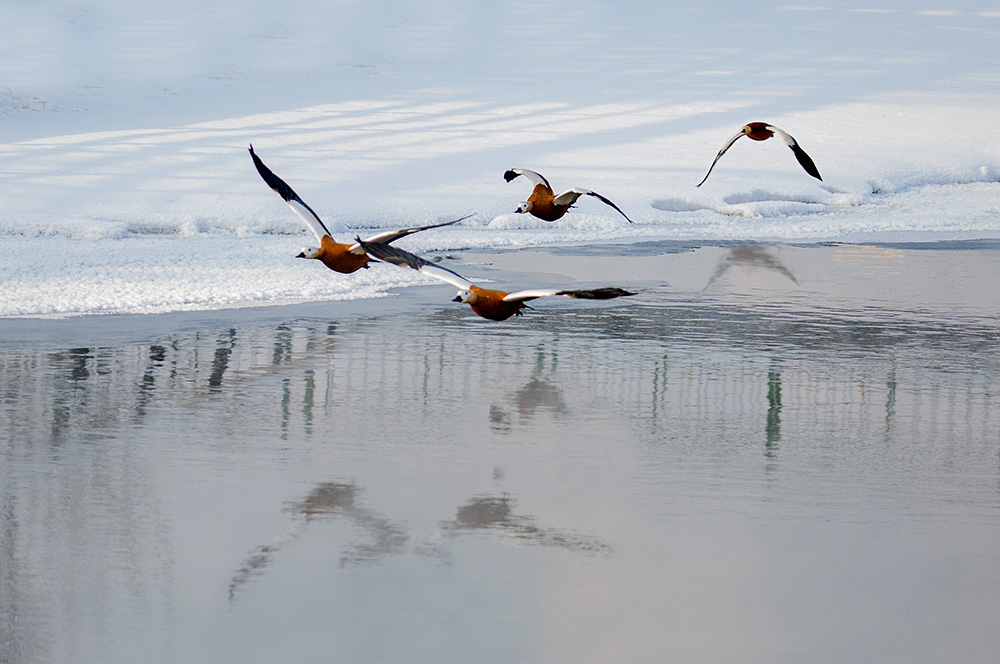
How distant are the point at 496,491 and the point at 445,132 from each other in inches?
641

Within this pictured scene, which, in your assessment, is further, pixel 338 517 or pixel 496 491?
pixel 496 491

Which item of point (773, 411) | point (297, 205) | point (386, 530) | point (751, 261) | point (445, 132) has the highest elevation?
point (445, 132)

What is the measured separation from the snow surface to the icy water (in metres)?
2.94

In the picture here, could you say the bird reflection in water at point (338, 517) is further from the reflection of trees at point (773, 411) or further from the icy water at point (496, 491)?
the reflection of trees at point (773, 411)

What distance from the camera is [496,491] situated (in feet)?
19.0

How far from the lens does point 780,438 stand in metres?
6.87

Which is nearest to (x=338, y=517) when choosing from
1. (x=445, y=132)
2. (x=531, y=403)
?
(x=531, y=403)

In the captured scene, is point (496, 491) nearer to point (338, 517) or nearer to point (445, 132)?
point (338, 517)

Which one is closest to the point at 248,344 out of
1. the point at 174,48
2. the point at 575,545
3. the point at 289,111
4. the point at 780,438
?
the point at 780,438

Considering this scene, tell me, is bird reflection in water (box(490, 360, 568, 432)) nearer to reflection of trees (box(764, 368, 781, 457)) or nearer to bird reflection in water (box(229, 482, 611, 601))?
reflection of trees (box(764, 368, 781, 457))

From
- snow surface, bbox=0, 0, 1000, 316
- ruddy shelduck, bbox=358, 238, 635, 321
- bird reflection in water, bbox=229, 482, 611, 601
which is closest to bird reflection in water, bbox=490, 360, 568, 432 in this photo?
ruddy shelduck, bbox=358, 238, 635, 321

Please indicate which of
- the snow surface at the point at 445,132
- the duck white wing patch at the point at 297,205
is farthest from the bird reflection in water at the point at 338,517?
the snow surface at the point at 445,132

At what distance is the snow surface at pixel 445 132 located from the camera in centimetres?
1446

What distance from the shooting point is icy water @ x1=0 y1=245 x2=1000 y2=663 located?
169 inches
